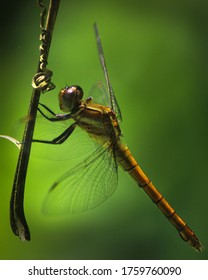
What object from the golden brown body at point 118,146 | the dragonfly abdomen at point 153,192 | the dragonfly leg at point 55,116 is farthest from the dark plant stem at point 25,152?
the dragonfly abdomen at point 153,192

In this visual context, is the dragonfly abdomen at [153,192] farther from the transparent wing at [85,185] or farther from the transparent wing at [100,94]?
the transparent wing at [100,94]

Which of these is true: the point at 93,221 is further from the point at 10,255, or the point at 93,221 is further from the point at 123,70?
the point at 123,70

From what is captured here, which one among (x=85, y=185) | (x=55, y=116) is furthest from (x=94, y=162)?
(x=55, y=116)

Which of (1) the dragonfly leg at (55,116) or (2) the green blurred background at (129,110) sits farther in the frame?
(2) the green blurred background at (129,110)

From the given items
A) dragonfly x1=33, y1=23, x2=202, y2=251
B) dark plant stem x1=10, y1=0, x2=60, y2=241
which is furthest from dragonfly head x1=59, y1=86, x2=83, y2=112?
dark plant stem x1=10, y1=0, x2=60, y2=241

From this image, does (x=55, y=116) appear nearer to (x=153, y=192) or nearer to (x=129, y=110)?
(x=129, y=110)

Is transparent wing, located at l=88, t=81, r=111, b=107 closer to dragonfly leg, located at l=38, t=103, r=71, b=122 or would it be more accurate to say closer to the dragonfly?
the dragonfly
